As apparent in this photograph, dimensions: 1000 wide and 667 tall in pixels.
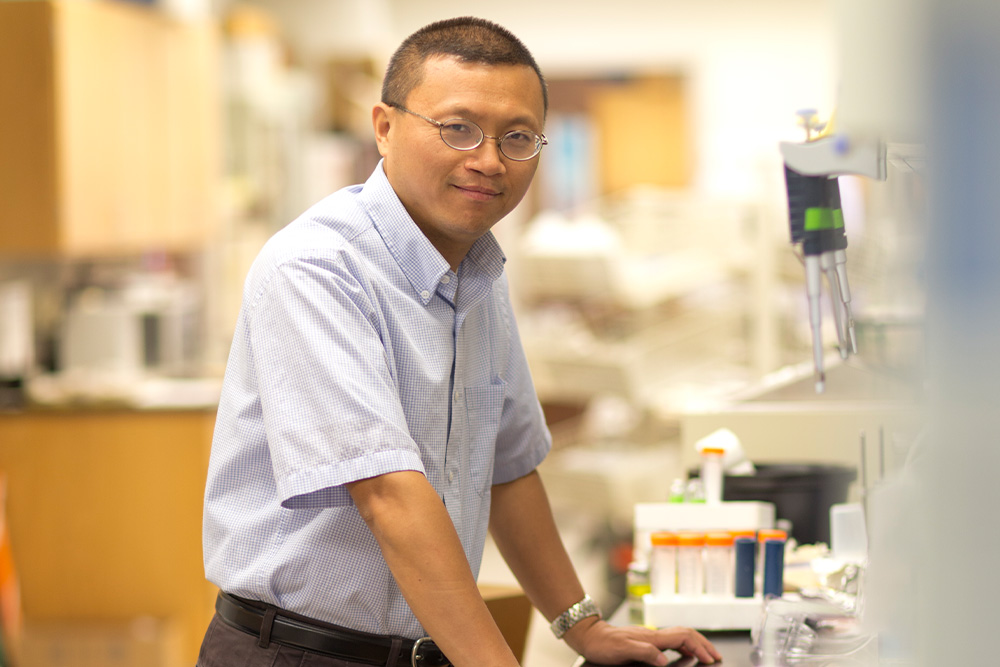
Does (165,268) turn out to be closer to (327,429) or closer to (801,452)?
(801,452)

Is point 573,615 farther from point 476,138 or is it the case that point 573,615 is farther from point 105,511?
point 105,511

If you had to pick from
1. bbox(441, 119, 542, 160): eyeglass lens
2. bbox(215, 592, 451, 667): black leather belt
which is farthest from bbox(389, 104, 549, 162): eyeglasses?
bbox(215, 592, 451, 667): black leather belt

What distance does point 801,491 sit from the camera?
1739mm

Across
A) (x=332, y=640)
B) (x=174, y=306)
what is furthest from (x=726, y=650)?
(x=174, y=306)

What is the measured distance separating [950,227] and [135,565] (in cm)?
355

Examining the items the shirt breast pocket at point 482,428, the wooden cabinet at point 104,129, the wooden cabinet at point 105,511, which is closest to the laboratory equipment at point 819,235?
the shirt breast pocket at point 482,428

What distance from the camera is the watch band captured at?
1.45 meters

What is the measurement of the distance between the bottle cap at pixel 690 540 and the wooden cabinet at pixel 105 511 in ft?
7.99

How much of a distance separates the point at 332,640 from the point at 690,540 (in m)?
0.55

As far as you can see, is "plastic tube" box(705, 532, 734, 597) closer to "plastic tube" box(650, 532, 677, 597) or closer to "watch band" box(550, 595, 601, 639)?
"plastic tube" box(650, 532, 677, 597)

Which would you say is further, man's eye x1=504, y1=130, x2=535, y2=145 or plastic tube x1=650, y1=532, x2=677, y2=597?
plastic tube x1=650, y1=532, x2=677, y2=597

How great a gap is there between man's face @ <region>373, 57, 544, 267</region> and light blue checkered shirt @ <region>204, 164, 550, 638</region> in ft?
0.12

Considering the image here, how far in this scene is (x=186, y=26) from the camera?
4.67 m

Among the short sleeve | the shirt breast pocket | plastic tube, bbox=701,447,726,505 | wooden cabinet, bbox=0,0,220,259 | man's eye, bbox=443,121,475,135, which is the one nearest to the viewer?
the short sleeve
